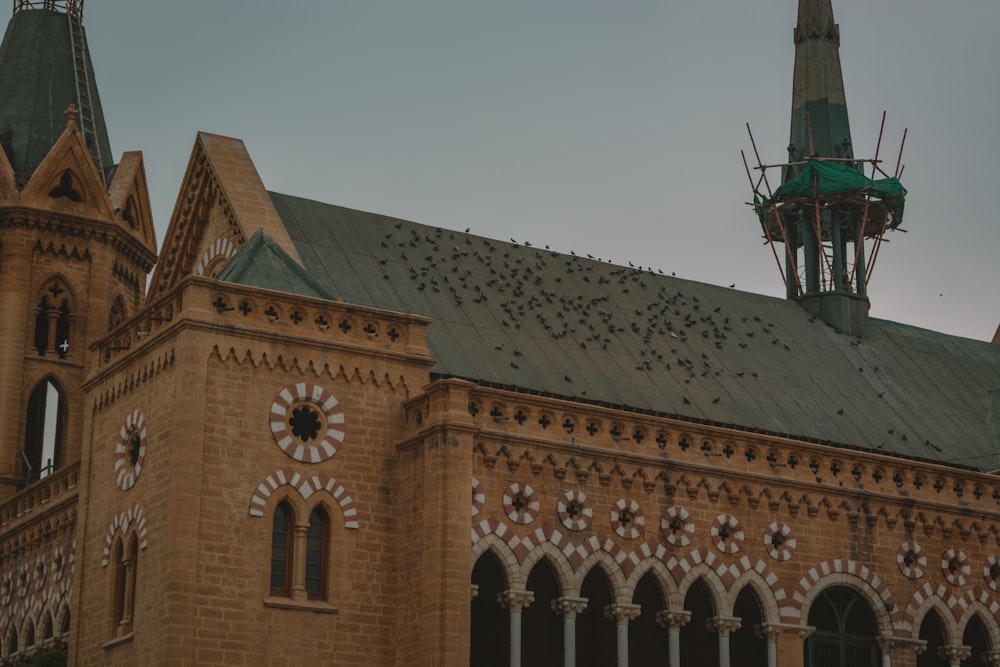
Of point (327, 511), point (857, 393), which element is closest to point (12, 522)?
point (327, 511)

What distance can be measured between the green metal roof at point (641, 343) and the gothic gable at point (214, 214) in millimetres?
1285

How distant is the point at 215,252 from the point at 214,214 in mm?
1144

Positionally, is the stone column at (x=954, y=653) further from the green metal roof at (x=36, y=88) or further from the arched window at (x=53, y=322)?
the green metal roof at (x=36, y=88)

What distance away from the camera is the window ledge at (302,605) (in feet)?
135

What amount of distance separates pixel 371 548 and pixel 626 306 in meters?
14.8

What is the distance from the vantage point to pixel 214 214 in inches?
2007

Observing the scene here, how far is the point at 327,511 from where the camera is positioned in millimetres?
42719

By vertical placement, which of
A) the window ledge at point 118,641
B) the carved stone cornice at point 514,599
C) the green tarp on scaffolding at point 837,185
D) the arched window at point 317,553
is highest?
the green tarp on scaffolding at point 837,185

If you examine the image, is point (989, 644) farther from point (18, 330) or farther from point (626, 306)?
point (18, 330)

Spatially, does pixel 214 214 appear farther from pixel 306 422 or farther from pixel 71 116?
pixel 71 116

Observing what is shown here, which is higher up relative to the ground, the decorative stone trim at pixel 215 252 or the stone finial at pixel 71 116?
the stone finial at pixel 71 116

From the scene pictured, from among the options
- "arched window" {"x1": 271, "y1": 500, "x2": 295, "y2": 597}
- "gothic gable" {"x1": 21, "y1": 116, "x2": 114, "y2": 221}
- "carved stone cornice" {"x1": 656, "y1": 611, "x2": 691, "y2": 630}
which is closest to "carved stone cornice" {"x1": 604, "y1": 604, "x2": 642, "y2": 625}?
"carved stone cornice" {"x1": 656, "y1": 611, "x2": 691, "y2": 630}

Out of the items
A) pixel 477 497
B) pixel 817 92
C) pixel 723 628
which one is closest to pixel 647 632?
pixel 723 628

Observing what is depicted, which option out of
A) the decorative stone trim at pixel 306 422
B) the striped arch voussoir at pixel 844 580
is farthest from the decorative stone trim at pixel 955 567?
the decorative stone trim at pixel 306 422
